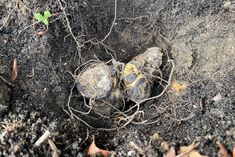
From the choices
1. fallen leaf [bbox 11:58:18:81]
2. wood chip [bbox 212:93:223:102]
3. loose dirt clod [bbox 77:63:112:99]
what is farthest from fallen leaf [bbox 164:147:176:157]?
fallen leaf [bbox 11:58:18:81]

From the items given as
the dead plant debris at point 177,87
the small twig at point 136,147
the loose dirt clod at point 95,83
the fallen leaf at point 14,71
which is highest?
the fallen leaf at point 14,71

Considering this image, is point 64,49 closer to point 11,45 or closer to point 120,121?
point 11,45

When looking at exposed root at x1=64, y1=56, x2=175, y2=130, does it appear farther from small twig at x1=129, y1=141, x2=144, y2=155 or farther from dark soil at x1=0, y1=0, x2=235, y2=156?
small twig at x1=129, y1=141, x2=144, y2=155

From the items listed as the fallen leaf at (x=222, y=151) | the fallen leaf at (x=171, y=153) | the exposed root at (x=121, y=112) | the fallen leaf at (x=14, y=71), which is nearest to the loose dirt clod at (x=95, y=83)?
the exposed root at (x=121, y=112)

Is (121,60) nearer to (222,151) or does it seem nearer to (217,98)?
(217,98)

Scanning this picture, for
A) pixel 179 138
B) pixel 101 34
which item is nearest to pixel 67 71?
pixel 101 34

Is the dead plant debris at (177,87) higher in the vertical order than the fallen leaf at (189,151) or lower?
higher

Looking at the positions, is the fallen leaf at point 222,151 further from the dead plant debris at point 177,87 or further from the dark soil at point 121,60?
the dead plant debris at point 177,87
